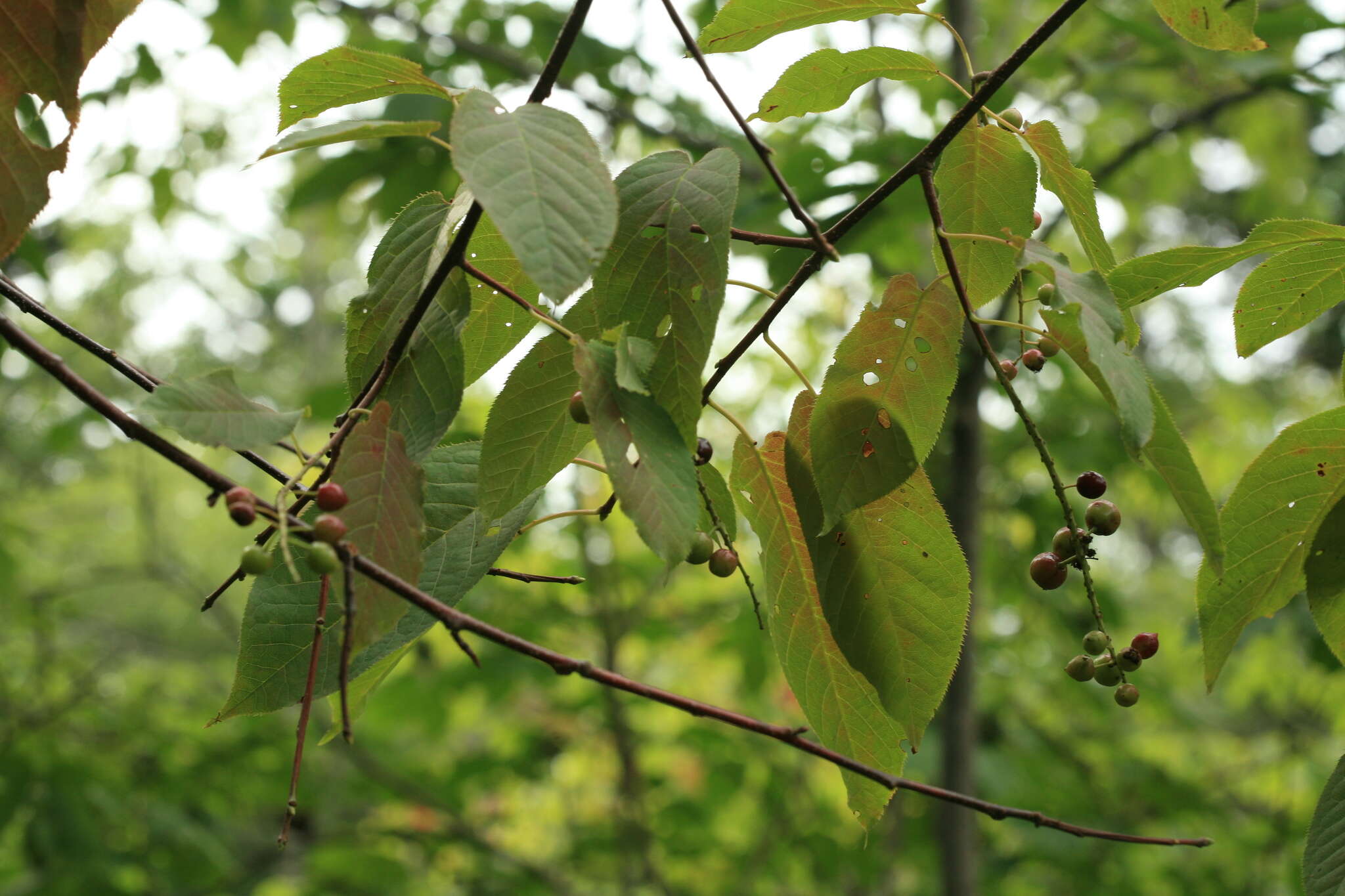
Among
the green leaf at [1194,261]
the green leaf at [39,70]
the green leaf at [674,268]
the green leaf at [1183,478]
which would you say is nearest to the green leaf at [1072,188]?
the green leaf at [1194,261]

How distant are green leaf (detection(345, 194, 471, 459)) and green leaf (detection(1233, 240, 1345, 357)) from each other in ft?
2.11

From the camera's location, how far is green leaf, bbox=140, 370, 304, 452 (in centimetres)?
51

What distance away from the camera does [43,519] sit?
9.53m

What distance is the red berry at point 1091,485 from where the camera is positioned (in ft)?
2.55

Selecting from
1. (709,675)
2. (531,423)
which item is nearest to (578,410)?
(531,423)

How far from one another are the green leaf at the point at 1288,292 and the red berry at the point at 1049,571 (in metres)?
0.26

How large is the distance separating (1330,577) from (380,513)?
0.74 metres

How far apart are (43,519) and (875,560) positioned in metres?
10.8

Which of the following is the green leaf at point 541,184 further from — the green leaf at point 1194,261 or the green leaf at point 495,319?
the green leaf at point 1194,261

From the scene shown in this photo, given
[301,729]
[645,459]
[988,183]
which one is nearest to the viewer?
[301,729]

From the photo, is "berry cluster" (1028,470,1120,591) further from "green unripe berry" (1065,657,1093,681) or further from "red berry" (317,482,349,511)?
"red berry" (317,482,349,511)

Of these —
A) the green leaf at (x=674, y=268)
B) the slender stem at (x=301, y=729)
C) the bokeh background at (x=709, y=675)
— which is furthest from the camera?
the bokeh background at (x=709, y=675)

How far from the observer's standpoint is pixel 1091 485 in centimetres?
78

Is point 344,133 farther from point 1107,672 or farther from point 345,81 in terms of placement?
point 1107,672
